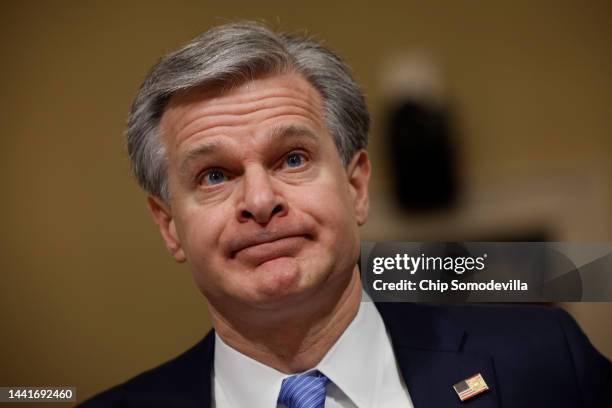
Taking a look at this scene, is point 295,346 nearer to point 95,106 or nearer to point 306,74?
point 306,74

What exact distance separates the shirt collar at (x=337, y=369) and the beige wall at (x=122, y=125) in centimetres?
19

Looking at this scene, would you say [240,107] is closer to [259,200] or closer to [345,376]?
[259,200]

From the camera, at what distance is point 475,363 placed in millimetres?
1983

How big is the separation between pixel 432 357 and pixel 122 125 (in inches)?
37.7

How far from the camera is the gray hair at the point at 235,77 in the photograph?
6.18 feet

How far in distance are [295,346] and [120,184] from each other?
24.4 inches

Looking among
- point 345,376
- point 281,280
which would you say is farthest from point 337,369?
point 281,280

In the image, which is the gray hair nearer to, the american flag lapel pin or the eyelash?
the eyelash

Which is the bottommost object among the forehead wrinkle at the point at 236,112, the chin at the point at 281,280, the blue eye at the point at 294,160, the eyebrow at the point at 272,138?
the chin at the point at 281,280

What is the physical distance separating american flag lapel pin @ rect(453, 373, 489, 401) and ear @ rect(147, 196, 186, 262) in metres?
0.70

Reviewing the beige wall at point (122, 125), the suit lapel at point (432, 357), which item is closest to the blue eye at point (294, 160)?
the beige wall at point (122, 125)

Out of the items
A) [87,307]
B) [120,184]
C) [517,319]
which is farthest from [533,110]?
[87,307]

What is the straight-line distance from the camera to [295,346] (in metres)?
1.97

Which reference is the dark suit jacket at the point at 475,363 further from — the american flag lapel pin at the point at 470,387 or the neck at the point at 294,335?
the neck at the point at 294,335
